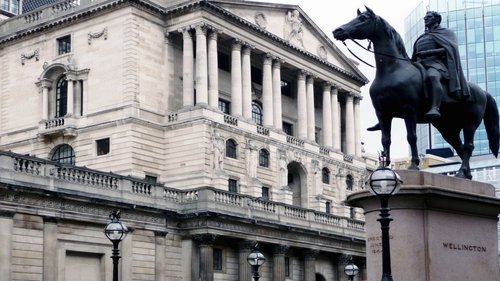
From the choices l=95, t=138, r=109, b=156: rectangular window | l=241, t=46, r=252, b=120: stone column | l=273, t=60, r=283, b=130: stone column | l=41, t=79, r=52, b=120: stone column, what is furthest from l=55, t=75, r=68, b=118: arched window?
l=273, t=60, r=283, b=130: stone column

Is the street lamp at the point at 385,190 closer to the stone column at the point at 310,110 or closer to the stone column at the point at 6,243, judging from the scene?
the stone column at the point at 6,243

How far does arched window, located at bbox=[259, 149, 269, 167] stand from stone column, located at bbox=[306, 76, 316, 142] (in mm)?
6834

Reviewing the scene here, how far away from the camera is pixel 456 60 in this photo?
19.6m

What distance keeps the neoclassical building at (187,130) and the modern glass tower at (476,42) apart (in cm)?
8200

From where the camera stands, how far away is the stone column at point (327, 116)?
78062 mm

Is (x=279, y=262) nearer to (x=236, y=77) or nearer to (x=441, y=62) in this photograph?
(x=236, y=77)

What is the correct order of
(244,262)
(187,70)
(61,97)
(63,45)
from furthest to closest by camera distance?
(63,45)
(61,97)
(187,70)
(244,262)

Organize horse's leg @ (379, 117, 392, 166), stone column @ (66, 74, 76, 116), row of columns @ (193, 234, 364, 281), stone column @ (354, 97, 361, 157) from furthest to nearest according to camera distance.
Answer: stone column @ (354, 97, 361, 157), stone column @ (66, 74, 76, 116), row of columns @ (193, 234, 364, 281), horse's leg @ (379, 117, 392, 166)

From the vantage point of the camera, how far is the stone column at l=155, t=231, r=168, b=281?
52625 millimetres

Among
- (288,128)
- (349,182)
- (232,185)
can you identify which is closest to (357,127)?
(349,182)

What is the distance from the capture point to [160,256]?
5309 centimetres

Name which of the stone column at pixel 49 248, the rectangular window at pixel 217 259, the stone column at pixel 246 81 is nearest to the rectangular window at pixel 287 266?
the rectangular window at pixel 217 259

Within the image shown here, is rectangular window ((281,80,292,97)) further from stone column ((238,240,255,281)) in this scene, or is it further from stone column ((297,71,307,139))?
stone column ((238,240,255,281))

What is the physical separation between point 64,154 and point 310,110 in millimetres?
21154
